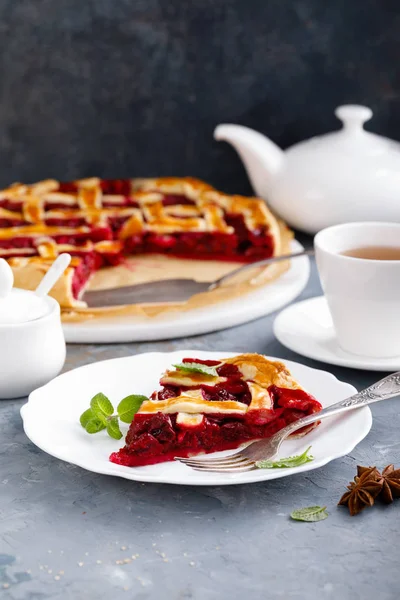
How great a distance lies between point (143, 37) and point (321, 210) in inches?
36.9

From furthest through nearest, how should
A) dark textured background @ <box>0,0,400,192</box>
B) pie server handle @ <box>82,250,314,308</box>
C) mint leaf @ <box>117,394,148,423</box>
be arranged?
dark textured background @ <box>0,0,400,192</box> → pie server handle @ <box>82,250,314,308</box> → mint leaf @ <box>117,394,148,423</box>

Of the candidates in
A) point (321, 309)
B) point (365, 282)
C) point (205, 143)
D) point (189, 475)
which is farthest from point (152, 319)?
point (205, 143)

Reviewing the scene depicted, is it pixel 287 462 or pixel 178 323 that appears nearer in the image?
pixel 287 462

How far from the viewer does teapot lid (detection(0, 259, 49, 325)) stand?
1872mm

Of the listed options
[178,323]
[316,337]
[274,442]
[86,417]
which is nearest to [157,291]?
[178,323]

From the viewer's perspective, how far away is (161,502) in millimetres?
1514

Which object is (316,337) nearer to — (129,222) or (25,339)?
(25,339)

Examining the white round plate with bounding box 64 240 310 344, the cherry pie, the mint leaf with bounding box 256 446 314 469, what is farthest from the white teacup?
the cherry pie

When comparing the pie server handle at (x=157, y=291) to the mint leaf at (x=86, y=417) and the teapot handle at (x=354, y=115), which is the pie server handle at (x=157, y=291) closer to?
the teapot handle at (x=354, y=115)

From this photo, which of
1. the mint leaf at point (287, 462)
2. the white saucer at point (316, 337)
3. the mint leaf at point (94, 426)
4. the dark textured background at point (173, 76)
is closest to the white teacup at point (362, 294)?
the white saucer at point (316, 337)

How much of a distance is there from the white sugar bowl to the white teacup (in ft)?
1.96

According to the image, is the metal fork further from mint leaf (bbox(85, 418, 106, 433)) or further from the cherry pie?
the cherry pie

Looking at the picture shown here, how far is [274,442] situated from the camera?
1587 mm

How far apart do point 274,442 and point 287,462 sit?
0.08m
